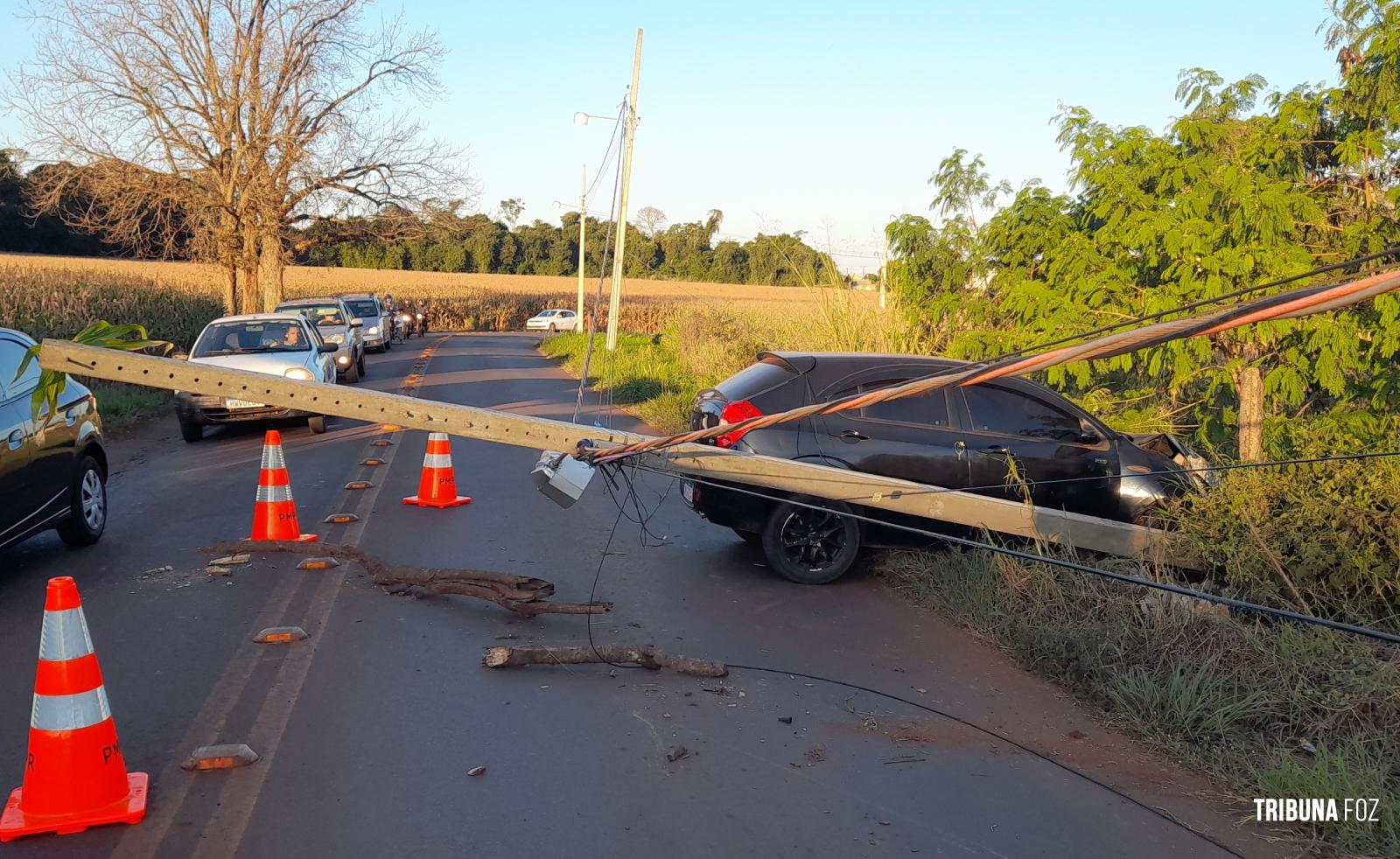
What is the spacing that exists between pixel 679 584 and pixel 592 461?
2.51 m

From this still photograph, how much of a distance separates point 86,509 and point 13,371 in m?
1.24

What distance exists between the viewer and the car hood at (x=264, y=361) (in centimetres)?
1506

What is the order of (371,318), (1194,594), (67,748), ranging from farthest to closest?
(371,318), (67,748), (1194,594)

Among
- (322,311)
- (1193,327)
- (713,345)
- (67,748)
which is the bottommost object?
(67,748)

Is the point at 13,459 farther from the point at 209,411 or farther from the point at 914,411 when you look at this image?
the point at 209,411

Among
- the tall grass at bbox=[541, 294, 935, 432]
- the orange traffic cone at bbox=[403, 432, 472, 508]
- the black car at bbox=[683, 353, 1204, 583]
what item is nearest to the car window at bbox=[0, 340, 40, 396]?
the orange traffic cone at bbox=[403, 432, 472, 508]

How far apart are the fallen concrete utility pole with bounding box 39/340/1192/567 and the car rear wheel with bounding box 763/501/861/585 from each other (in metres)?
1.50

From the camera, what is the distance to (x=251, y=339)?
1667 centimetres

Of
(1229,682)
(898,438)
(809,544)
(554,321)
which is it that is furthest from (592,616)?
(554,321)

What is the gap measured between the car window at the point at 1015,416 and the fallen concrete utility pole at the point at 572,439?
50.8 inches

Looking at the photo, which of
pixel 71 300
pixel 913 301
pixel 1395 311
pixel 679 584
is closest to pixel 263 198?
pixel 71 300

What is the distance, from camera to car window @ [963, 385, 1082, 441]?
816 centimetres

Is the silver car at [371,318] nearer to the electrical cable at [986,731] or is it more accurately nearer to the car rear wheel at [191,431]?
the car rear wheel at [191,431]

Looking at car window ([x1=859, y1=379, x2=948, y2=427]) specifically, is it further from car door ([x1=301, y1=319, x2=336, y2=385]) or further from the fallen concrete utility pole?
car door ([x1=301, y1=319, x2=336, y2=385])
